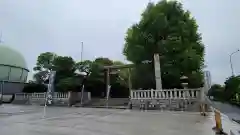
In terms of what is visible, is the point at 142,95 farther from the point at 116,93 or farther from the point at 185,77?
the point at 116,93

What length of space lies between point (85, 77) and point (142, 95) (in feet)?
29.0

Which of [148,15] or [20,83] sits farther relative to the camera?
[20,83]

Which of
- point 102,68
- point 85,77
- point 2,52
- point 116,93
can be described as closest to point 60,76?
point 85,77

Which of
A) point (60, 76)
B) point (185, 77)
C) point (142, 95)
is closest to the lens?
point (142, 95)

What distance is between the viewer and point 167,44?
1330 centimetres

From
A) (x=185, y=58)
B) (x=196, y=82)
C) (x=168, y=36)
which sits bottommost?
(x=196, y=82)

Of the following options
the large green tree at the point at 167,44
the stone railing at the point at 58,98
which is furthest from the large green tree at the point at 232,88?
the stone railing at the point at 58,98

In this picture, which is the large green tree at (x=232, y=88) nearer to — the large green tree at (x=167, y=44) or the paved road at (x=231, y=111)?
the paved road at (x=231, y=111)

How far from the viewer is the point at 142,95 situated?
13.1m

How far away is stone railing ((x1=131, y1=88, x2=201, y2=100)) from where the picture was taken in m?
11.3

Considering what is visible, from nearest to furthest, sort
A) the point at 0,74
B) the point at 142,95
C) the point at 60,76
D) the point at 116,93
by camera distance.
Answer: the point at 142,95 → the point at 60,76 → the point at 116,93 → the point at 0,74

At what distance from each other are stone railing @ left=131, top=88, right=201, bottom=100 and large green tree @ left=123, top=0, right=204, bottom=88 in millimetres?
1969

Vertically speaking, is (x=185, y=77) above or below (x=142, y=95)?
above

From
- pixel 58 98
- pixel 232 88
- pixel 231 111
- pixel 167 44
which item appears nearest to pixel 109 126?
pixel 167 44
